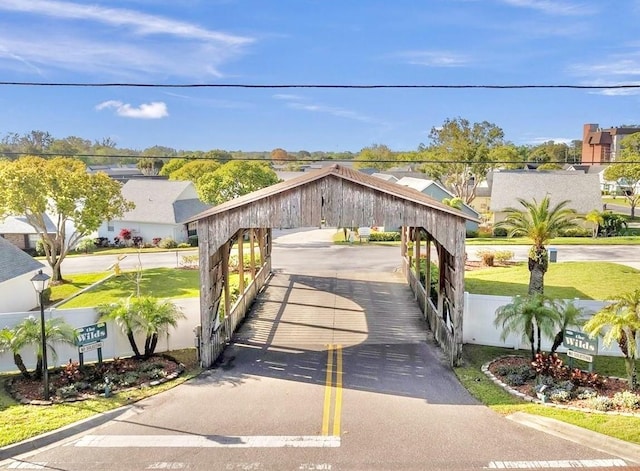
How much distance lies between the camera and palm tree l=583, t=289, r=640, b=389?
11211 mm

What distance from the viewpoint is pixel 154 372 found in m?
13.3

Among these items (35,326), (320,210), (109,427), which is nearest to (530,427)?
(320,210)

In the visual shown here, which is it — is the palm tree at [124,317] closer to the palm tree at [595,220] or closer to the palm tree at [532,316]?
the palm tree at [532,316]

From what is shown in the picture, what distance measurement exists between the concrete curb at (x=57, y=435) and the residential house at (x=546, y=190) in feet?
134

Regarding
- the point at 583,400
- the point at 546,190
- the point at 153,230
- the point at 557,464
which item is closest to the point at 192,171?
the point at 153,230

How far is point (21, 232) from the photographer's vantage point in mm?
41812

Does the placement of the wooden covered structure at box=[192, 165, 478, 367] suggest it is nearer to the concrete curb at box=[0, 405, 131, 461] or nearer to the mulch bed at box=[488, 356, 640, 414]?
the mulch bed at box=[488, 356, 640, 414]

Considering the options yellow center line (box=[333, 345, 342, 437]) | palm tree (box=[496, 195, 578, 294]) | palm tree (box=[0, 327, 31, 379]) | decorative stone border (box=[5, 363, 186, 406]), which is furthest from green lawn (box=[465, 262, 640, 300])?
palm tree (box=[0, 327, 31, 379])

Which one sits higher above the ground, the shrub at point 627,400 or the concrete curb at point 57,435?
the shrub at point 627,400

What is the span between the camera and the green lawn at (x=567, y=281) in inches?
851

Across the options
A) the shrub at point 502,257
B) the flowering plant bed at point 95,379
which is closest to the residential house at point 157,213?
the shrub at point 502,257

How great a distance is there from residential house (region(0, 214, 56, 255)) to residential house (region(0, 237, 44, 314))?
2084 centimetres

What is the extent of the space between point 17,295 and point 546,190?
42810 millimetres

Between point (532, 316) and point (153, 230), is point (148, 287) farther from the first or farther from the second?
point (153, 230)
